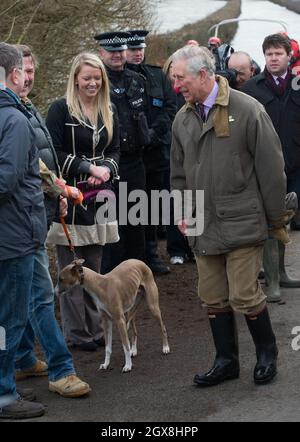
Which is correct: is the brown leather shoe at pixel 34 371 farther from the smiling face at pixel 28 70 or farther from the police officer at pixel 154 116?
the police officer at pixel 154 116

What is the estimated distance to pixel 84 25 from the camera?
1552 cm

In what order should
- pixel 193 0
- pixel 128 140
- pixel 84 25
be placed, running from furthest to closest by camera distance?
pixel 193 0, pixel 84 25, pixel 128 140

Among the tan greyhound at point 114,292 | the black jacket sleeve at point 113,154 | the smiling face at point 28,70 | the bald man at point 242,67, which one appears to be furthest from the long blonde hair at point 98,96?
the bald man at point 242,67

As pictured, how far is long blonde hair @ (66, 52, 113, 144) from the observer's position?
301 inches

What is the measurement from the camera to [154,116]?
10.2 metres

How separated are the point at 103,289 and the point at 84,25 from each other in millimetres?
8838

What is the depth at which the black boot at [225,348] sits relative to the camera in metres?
6.86

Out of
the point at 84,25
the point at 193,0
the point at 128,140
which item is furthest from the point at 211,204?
the point at 193,0

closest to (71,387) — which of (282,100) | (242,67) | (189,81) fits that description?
(189,81)

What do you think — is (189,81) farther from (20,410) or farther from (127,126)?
(127,126)

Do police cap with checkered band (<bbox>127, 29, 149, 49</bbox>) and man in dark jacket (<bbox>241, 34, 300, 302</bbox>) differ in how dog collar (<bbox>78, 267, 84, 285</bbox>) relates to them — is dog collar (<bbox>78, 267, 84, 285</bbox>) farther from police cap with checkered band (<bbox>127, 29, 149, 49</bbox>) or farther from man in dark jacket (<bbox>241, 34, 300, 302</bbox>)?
police cap with checkered band (<bbox>127, 29, 149, 49</bbox>)

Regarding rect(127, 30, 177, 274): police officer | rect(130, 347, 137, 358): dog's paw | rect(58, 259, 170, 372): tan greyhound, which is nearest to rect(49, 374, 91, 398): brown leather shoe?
rect(58, 259, 170, 372): tan greyhound

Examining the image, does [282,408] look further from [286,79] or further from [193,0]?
[193,0]

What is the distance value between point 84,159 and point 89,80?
23.9 inches
